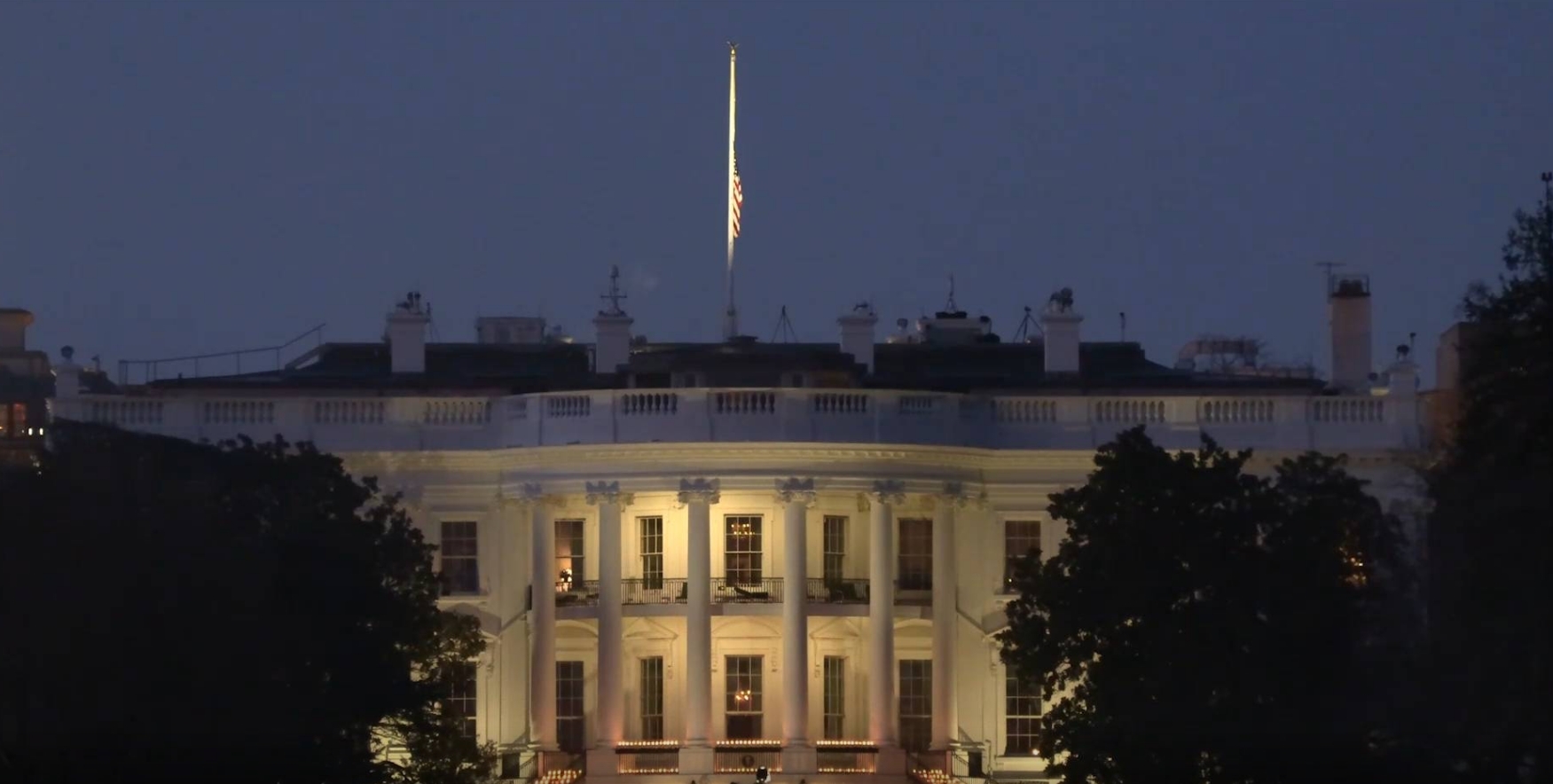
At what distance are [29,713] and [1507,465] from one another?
23.1m

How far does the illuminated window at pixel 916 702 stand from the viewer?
93.7m

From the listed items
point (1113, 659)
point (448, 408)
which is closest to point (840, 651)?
point (448, 408)

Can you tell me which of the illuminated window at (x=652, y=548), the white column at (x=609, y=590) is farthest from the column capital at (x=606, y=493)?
the illuminated window at (x=652, y=548)

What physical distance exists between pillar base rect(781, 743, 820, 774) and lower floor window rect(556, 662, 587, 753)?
497cm

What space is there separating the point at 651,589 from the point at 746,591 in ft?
6.57

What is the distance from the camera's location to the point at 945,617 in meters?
93.2

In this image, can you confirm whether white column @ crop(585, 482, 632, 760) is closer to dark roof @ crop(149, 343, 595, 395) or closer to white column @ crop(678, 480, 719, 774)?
white column @ crop(678, 480, 719, 774)

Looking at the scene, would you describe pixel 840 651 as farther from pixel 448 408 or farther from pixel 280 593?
pixel 280 593

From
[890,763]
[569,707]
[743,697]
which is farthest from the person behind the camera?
[569,707]

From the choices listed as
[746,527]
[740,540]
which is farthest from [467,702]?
[746,527]

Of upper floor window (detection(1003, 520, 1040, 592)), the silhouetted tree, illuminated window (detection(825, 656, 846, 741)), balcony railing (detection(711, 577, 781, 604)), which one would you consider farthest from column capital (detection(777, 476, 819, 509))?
the silhouetted tree

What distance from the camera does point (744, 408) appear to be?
91.9 metres

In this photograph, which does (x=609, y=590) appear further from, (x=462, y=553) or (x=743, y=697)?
(x=462, y=553)

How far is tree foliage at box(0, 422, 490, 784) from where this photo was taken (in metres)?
72.8
